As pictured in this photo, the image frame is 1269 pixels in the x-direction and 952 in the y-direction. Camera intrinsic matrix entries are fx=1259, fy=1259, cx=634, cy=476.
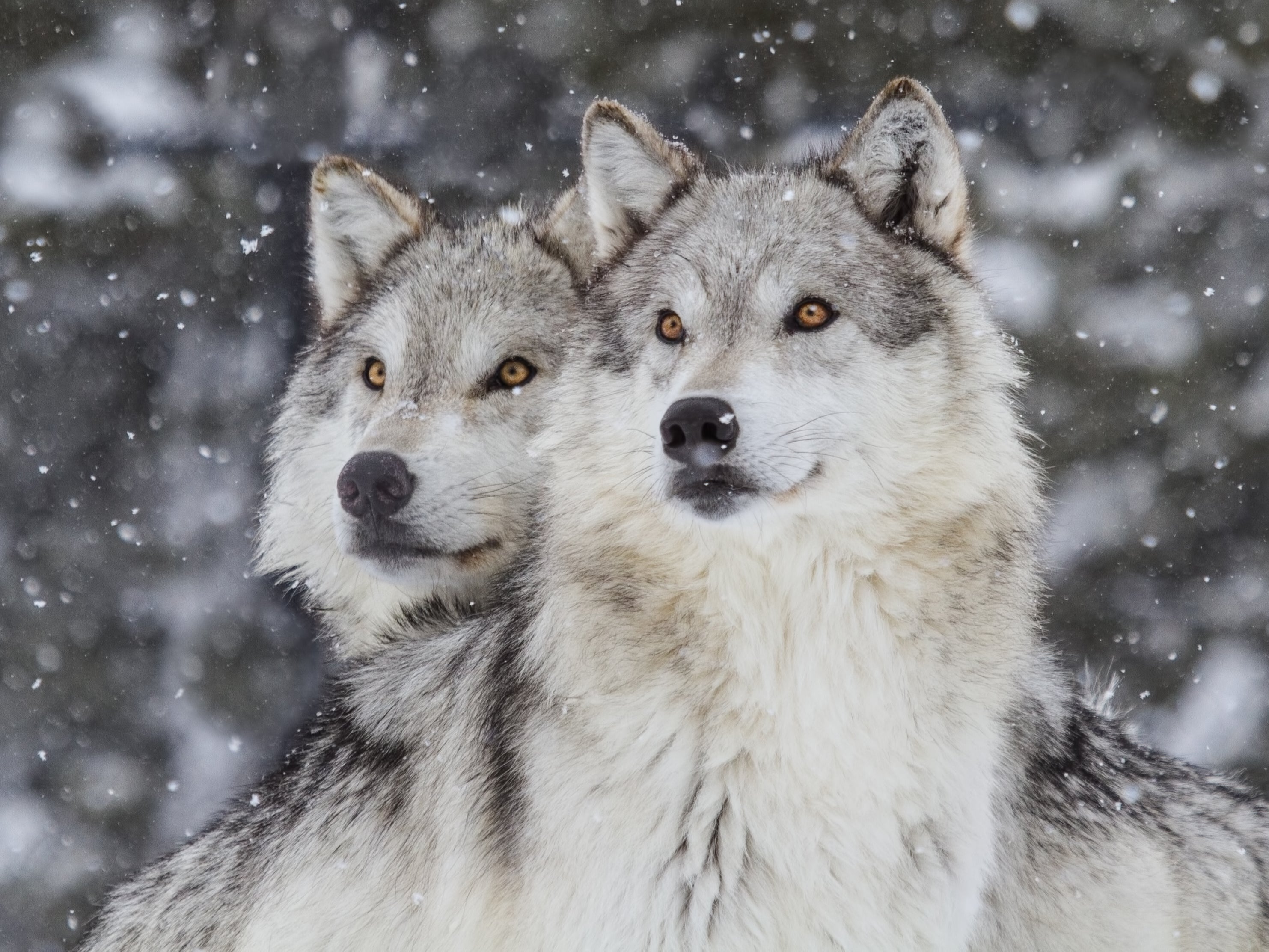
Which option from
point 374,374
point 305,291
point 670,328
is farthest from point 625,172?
point 305,291

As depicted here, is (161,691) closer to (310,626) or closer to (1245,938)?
(310,626)

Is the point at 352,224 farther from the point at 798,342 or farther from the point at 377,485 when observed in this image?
the point at 798,342

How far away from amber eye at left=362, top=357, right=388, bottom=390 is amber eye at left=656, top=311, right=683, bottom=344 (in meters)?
1.19

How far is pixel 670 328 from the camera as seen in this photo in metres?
3.32

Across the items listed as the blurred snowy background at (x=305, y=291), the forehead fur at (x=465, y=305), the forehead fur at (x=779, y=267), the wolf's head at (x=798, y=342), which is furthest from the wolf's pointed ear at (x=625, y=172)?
the blurred snowy background at (x=305, y=291)

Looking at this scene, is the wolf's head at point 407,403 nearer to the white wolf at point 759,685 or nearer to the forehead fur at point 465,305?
the forehead fur at point 465,305

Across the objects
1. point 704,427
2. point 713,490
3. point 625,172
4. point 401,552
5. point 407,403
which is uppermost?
point 625,172

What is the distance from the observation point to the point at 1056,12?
27.1 feet

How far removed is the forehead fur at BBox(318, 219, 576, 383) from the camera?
4.04 m

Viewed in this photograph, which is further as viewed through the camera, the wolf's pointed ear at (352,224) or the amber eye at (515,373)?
the wolf's pointed ear at (352,224)

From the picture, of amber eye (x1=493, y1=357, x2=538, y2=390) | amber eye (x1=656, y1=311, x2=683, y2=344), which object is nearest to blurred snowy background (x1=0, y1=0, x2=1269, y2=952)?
amber eye (x1=493, y1=357, x2=538, y2=390)

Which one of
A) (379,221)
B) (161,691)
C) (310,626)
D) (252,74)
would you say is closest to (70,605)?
(161,691)

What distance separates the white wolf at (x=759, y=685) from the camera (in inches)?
110

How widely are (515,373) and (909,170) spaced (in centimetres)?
139
